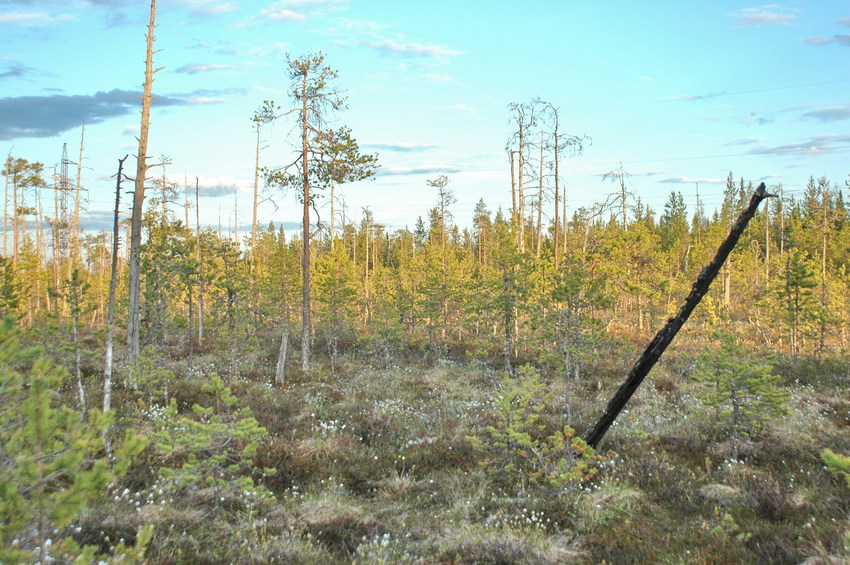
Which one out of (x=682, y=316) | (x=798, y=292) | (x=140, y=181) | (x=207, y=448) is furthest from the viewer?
(x=798, y=292)

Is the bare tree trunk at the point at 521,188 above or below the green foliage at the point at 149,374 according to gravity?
above

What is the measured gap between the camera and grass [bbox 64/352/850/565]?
5.96 metres

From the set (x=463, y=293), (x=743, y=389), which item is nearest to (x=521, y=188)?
(x=463, y=293)

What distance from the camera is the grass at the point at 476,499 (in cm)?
596

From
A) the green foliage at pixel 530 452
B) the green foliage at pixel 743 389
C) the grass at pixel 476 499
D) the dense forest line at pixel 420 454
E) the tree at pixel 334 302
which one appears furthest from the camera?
the tree at pixel 334 302

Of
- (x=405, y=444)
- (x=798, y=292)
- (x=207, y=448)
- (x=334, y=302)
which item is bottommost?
(x=405, y=444)

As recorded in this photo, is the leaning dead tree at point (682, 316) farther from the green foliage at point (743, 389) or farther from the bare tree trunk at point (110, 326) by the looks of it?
the bare tree trunk at point (110, 326)

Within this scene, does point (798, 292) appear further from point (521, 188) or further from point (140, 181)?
point (140, 181)

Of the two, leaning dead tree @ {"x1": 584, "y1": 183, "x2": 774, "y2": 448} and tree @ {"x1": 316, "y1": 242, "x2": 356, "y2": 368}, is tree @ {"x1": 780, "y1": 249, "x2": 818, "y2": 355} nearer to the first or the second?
leaning dead tree @ {"x1": 584, "y1": 183, "x2": 774, "y2": 448}

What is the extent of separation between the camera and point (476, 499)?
783 centimetres

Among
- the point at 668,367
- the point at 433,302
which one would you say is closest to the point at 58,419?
the point at 433,302

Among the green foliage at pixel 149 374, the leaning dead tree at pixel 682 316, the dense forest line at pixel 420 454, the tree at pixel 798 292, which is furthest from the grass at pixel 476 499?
the tree at pixel 798 292

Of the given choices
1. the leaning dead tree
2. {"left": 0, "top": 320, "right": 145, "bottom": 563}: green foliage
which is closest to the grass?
the leaning dead tree

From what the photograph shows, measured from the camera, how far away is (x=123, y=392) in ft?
44.6
